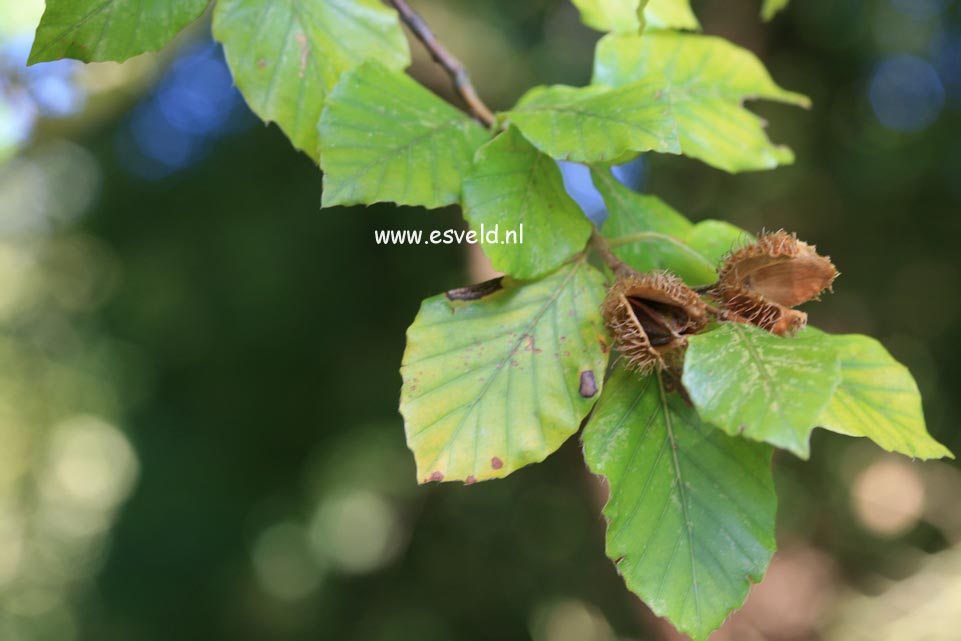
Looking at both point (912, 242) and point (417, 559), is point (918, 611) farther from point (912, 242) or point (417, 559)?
point (417, 559)

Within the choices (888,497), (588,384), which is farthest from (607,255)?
(888,497)

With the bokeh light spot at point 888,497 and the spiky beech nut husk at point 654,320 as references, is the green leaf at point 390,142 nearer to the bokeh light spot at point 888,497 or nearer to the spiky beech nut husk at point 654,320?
the spiky beech nut husk at point 654,320

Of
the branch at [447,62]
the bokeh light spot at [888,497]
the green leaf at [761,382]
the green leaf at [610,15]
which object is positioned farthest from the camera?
the bokeh light spot at [888,497]

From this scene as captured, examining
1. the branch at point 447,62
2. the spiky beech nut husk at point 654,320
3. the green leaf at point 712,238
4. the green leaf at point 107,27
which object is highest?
the green leaf at point 107,27

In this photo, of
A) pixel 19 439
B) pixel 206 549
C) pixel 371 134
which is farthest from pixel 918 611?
pixel 19 439

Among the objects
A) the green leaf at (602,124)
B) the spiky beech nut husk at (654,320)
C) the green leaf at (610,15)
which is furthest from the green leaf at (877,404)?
the green leaf at (610,15)

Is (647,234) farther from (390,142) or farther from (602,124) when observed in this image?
(390,142)
